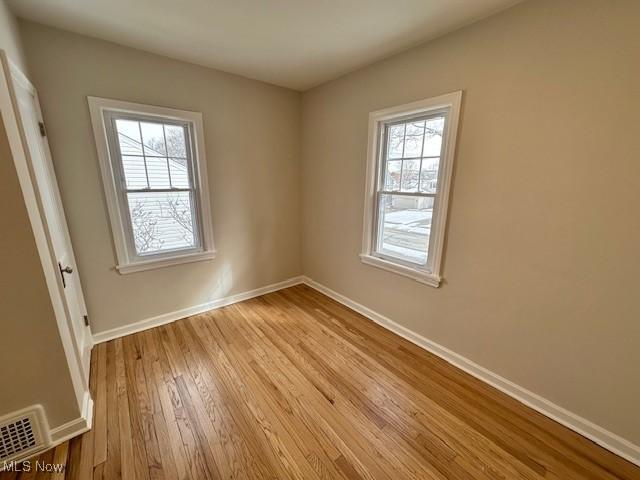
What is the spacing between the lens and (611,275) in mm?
1355

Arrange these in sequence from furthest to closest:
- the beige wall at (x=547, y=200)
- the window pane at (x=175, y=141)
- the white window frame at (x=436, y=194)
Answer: the window pane at (x=175, y=141), the white window frame at (x=436, y=194), the beige wall at (x=547, y=200)

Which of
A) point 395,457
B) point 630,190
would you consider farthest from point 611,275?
point 395,457

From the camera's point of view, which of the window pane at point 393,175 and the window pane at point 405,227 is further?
the window pane at point 393,175

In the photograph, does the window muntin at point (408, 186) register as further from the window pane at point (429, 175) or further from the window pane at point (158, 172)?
the window pane at point (158, 172)

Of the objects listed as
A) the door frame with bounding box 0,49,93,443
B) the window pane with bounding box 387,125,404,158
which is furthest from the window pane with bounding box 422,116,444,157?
the door frame with bounding box 0,49,93,443

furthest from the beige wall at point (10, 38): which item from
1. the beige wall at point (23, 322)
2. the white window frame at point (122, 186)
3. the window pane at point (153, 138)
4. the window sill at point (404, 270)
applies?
the window sill at point (404, 270)

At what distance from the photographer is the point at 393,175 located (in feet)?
7.81

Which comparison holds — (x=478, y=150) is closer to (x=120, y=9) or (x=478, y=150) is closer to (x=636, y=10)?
(x=636, y=10)

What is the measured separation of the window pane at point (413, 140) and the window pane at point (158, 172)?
2241mm

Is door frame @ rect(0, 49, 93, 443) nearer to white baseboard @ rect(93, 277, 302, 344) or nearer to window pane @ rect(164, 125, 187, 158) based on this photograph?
white baseboard @ rect(93, 277, 302, 344)

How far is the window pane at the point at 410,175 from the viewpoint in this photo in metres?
2.18

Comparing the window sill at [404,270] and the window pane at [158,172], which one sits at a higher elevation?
the window pane at [158,172]

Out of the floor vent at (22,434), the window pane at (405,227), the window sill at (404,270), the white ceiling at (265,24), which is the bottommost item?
the floor vent at (22,434)

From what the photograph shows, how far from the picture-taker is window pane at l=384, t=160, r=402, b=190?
7.66ft
